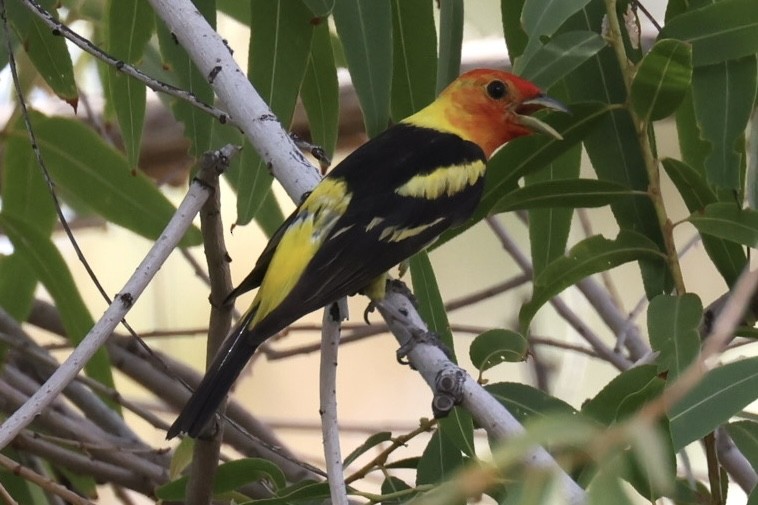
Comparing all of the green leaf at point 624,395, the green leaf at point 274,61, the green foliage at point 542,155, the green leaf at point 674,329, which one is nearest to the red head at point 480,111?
the green foliage at point 542,155

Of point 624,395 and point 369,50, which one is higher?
point 369,50

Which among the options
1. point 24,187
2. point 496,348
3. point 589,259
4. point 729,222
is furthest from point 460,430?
point 24,187

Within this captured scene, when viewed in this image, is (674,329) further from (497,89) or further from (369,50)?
(497,89)

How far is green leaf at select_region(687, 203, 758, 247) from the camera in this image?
222 centimetres

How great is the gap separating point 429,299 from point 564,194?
360 millimetres

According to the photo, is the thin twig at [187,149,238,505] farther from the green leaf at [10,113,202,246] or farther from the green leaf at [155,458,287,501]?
the green leaf at [10,113,202,246]

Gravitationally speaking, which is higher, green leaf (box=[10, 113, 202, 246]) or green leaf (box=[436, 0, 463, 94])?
green leaf (box=[10, 113, 202, 246])

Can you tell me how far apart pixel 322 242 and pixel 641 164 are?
0.73 meters

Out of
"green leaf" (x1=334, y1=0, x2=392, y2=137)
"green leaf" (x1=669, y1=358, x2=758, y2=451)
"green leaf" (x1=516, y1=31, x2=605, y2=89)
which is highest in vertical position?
"green leaf" (x1=334, y1=0, x2=392, y2=137)

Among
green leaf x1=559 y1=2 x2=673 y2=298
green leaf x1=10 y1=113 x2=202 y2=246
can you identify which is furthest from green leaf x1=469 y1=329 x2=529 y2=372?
green leaf x1=10 y1=113 x2=202 y2=246

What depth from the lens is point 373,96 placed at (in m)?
2.34

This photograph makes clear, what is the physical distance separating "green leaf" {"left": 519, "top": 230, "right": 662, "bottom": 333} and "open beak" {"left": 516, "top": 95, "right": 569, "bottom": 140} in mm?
255

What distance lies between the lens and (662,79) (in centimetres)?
225

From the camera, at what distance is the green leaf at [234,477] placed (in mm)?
2223
